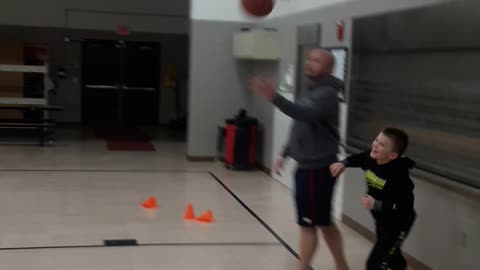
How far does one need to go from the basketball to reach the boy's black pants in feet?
8.44

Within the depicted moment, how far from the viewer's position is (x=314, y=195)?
375cm

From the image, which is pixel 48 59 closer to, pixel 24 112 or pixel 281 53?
pixel 24 112

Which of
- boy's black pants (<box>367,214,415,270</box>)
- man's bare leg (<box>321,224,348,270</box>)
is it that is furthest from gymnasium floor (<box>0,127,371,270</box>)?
boy's black pants (<box>367,214,415,270</box>)

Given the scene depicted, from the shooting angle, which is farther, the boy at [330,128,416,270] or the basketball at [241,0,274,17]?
the basketball at [241,0,274,17]

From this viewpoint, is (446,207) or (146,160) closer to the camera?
(446,207)

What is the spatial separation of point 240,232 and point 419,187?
1.61 m

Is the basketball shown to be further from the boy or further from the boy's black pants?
the boy's black pants

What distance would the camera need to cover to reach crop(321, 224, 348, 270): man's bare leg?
3.88 meters

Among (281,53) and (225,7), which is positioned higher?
(225,7)

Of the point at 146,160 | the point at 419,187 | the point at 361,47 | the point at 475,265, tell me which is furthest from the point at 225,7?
the point at 475,265

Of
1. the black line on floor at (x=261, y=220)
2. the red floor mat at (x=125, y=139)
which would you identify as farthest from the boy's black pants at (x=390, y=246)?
the red floor mat at (x=125, y=139)

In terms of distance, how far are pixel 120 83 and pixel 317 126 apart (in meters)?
11.4

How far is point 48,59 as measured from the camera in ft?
43.6

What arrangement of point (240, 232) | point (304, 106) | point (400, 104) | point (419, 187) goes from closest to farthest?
point (304, 106)
point (419, 187)
point (400, 104)
point (240, 232)
